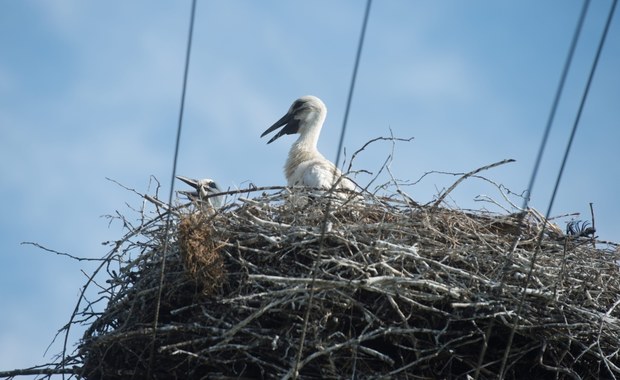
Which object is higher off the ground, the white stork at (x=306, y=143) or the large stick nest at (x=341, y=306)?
the white stork at (x=306, y=143)

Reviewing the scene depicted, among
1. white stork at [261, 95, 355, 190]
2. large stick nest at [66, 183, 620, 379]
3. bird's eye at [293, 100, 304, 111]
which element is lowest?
large stick nest at [66, 183, 620, 379]

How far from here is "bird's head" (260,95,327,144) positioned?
8.23 m

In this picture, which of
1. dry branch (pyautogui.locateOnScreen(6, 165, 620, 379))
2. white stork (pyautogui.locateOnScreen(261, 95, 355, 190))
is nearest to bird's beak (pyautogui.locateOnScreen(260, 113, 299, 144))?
white stork (pyautogui.locateOnScreen(261, 95, 355, 190))

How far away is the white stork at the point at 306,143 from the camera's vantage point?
7.22 metres

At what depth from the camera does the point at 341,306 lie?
4.98m

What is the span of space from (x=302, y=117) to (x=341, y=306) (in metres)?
3.50

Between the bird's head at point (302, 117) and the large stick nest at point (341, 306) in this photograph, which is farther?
the bird's head at point (302, 117)

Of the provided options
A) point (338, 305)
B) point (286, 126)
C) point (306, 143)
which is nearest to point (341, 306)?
point (338, 305)

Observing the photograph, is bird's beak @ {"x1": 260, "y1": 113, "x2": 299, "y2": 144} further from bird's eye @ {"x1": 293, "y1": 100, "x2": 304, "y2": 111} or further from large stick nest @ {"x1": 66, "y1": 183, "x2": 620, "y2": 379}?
large stick nest @ {"x1": 66, "y1": 183, "x2": 620, "y2": 379}

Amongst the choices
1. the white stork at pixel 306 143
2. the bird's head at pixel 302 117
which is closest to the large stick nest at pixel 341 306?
the white stork at pixel 306 143

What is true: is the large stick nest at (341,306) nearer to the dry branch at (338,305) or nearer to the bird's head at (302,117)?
the dry branch at (338,305)

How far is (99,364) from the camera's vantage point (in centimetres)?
522

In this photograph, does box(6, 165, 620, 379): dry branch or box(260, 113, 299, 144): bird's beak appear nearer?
box(6, 165, 620, 379): dry branch

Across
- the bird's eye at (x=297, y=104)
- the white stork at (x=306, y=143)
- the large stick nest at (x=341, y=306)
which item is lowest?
the large stick nest at (x=341, y=306)
